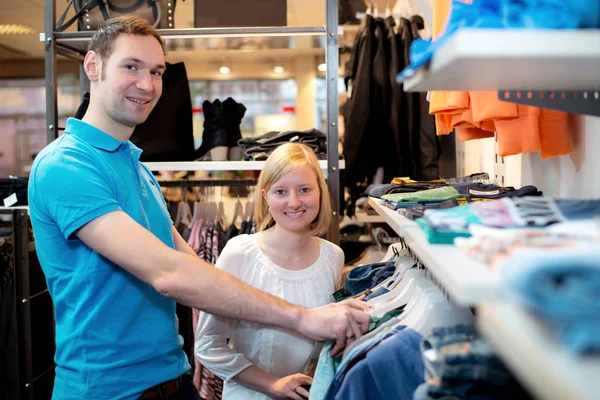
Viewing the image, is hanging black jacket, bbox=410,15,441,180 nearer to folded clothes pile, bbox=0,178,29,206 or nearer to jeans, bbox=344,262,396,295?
jeans, bbox=344,262,396,295

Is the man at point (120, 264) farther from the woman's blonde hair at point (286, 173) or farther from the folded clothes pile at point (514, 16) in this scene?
the folded clothes pile at point (514, 16)

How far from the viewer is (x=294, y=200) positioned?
1916mm

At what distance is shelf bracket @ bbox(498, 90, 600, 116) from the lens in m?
1.18

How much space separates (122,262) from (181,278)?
0.49ft

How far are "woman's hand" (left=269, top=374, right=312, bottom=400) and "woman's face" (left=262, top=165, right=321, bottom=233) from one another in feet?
1.60

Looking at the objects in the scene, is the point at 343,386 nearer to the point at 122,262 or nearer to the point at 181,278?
the point at 181,278

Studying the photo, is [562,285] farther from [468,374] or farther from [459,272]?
[468,374]

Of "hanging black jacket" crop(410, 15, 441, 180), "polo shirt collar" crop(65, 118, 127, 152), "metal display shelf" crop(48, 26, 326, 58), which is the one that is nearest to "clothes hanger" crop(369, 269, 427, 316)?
"polo shirt collar" crop(65, 118, 127, 152)

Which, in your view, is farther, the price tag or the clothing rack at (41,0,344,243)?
the price tag

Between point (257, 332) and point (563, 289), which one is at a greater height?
point (563, 289)

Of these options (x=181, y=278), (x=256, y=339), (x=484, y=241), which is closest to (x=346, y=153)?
(x=256, y=339)

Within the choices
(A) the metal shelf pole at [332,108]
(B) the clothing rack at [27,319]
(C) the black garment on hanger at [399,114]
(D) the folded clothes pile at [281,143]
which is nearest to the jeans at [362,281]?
(A) the metal shelf pole at [332,108]

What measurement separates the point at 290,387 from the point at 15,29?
Answer: 15.1 feet

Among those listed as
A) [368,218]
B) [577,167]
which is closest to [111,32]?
[577,167]
